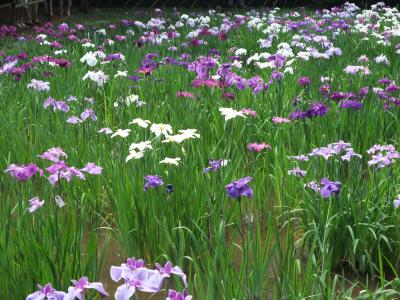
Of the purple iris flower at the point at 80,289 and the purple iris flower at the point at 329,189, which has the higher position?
the purple iris flower at the point at 80,289

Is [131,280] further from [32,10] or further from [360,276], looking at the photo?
[32,10]

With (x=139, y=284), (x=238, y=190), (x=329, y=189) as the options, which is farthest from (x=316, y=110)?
(x=139, y=284)

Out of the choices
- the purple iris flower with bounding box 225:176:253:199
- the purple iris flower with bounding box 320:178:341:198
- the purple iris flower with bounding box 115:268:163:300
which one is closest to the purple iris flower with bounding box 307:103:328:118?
the purple iris flower with bounding box 320:178:341:198

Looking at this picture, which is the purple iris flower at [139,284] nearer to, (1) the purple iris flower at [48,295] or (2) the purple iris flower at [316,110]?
(1) the purple iris flower at [48,295]

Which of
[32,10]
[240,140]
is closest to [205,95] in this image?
[240,140]

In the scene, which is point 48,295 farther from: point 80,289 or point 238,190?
point 238,190

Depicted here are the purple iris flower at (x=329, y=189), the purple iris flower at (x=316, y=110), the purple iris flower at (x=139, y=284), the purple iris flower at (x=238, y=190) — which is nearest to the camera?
the purple iris flower at (x=139, y=284)

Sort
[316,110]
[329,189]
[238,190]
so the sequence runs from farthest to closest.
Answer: [316,110] < [329,189] < [238,190]

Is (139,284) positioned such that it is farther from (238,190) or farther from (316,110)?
(316,110)

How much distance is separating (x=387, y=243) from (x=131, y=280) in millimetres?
1183

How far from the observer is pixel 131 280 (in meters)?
1.12

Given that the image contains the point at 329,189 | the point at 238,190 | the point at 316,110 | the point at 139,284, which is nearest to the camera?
the point at 139,284

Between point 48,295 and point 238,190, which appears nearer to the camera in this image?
point 48,295

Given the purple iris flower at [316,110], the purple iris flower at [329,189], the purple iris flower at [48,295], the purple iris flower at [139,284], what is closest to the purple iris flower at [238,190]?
the purple iris flower at [329,189]
